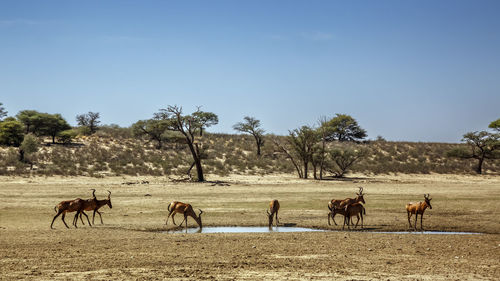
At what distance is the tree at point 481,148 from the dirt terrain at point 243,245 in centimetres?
3115

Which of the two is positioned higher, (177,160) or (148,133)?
(148,133)

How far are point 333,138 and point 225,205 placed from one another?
53.4 m

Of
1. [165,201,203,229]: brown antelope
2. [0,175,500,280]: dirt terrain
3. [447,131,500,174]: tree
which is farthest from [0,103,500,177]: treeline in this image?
[165,201,203,229]: brown antelope

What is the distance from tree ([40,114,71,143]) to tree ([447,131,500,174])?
46.2 meters

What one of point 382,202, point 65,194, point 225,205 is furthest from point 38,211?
point 382,202

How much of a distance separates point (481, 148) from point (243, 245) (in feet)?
166

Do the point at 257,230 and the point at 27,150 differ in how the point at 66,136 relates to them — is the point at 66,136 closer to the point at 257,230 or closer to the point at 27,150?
the point at 27,150

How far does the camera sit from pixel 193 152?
42.8m

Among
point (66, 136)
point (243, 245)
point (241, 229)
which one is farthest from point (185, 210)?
point (66, 136)

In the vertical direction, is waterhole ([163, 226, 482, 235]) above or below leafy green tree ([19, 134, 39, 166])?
below

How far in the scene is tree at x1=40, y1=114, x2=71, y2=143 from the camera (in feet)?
196

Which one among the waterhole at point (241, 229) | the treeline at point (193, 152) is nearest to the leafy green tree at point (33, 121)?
the treeline at point (193, 152)

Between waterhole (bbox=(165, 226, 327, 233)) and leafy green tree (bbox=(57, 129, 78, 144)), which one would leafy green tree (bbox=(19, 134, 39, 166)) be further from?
waterhole (bbox=(165, 226, 327, 233))

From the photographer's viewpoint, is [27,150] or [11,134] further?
[11,134]
